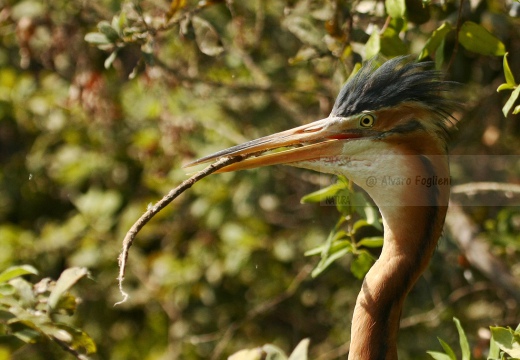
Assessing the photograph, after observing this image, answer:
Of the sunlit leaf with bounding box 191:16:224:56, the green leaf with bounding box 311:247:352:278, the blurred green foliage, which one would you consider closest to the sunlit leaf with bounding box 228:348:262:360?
the green leaf with bounding box 311:247:352:278

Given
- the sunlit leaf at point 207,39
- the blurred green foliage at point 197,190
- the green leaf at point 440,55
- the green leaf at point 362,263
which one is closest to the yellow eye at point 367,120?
the green leaf at point 440,55

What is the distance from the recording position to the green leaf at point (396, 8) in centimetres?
269

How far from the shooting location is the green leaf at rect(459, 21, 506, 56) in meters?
2.73

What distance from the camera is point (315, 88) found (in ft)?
15.0

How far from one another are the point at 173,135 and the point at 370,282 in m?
2.40

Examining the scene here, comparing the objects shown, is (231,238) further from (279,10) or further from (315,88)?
(279,10)

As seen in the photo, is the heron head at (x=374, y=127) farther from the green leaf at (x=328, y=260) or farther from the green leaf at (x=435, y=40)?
the green leaf at (x=328, y=260)

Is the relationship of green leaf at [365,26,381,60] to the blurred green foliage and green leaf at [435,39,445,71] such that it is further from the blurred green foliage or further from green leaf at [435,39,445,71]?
the blurred green foliage

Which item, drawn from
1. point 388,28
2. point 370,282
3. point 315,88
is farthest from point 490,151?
point 370,282

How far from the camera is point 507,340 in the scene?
2215mm

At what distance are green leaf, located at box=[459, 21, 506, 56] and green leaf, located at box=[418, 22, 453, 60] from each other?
0.31 feet

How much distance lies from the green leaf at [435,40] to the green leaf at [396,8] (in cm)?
13

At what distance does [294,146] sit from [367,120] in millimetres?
251

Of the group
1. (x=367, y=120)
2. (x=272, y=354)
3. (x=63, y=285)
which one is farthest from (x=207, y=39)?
(x=272, y=354)
